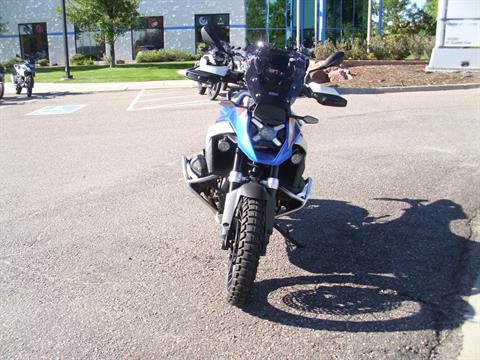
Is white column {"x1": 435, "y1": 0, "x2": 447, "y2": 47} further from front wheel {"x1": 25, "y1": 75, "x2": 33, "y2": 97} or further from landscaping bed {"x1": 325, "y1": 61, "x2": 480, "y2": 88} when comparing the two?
front wheel {"x1": 25, "y1": 75, "x2": 33, "y2": 97}

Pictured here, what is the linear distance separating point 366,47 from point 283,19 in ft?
64.2

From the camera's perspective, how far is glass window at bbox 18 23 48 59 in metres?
43.5

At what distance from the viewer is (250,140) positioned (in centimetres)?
362

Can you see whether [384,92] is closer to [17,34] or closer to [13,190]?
[13,190]

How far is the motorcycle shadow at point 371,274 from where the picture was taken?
342 cm

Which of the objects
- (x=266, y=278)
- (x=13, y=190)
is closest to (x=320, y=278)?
(x=266, y=278)

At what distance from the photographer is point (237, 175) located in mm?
3648

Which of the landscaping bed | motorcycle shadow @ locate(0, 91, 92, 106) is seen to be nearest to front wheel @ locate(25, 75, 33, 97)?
motorcycle shadow @ locate(0, 91, 92, 106)

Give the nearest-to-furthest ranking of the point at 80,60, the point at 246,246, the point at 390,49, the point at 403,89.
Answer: the point at 246,246, the point at 403,89, the point at 390,49, the point at 80,60

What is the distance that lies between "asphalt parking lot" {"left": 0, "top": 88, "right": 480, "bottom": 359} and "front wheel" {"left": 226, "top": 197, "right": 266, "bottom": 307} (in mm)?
220

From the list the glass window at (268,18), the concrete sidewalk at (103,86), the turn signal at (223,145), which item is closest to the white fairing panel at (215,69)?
the turn signal at (223,145)

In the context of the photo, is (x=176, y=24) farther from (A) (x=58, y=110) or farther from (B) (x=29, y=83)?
(A) (x=58, y=110)

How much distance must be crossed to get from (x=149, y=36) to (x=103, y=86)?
2326 cm

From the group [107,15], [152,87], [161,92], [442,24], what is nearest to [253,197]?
[161,92]
